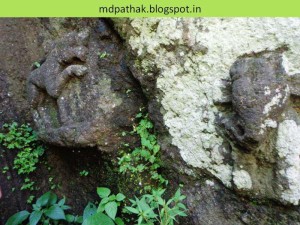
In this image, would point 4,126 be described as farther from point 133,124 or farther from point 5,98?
point 133,124

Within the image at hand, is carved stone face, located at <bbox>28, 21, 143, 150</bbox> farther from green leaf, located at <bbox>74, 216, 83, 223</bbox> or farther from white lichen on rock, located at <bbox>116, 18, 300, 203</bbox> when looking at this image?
green leaf, located at <bbox>74, 216, 83, 223</bbox>

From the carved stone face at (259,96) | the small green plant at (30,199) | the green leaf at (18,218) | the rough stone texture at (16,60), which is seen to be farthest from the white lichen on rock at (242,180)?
the rough stone texture at (16,60)

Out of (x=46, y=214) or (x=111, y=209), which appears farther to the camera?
(x=46, y=214)

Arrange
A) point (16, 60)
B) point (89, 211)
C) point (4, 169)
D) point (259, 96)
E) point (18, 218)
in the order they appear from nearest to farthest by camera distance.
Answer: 1. point (259, 96)
2. point (89, 211)
3. point (18, 218)
4. point (4, 169)
5. point (16, 60)

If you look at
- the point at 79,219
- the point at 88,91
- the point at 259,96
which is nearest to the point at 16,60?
the point at 88,91

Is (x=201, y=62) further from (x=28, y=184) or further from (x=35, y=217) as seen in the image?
(x=28, y=184)

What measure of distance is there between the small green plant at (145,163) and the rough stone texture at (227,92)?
9 cm

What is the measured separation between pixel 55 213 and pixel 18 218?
0.26 m

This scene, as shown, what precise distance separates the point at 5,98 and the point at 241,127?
5.74 feet

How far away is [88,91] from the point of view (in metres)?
1.92

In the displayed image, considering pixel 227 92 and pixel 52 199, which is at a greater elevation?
pixel 227 92

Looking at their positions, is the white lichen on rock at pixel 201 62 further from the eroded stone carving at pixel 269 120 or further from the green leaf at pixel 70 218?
the green leaf at pixel 70 218

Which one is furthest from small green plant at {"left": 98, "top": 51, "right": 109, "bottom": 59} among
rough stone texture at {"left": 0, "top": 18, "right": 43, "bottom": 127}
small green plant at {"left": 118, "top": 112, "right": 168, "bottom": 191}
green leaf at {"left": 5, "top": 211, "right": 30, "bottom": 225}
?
green leaf at {"left": 5, "top": 211, "right": 30, "bottom": 225}
